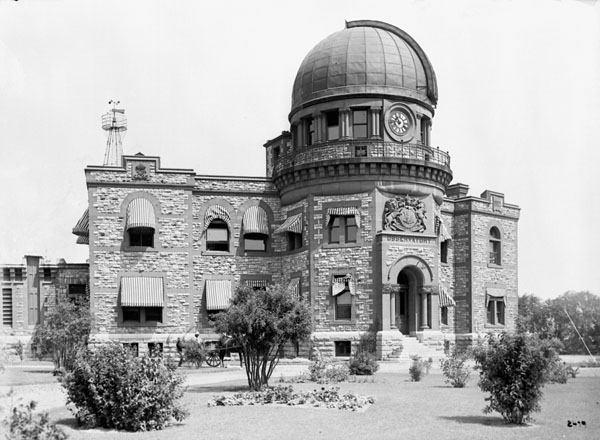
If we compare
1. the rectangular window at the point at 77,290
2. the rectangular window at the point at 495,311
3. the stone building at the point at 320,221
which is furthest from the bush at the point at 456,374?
the rectangular window at the point at 77,290

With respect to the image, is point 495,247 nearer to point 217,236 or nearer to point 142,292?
point 217,236

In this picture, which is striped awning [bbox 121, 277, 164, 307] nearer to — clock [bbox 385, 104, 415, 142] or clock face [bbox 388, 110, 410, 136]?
clock [bbox 385, 104, 415, 142]

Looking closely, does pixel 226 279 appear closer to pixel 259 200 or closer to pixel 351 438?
pixel 259 200

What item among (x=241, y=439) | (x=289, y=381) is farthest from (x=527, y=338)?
(x=289, y=381)

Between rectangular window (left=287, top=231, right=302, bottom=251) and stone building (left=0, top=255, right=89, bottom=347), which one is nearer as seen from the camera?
rectangular window (left=287, top=231, right=302, bottom=251)

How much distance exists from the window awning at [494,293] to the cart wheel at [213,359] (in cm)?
2044

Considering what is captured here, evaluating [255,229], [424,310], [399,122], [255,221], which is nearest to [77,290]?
[255,229]

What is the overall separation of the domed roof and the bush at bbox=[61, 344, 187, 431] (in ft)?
95.9

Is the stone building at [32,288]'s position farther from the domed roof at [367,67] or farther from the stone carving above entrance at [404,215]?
the stone carving above entrance at [404,215]

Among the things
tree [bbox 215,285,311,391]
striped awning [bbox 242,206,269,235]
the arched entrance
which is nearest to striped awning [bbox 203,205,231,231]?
striped awning [bbox 242,206,269,235]

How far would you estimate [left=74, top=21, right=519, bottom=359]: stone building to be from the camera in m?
45.1

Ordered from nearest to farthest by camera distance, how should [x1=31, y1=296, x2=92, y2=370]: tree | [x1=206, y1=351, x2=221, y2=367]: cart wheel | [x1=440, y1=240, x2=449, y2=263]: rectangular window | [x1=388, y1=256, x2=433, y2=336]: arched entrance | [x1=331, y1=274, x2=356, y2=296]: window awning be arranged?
[x1=31, y1=296, x2=92, y2=370]: tree < [x1=206, y1=351, x2=221, y2=367]: cart wheel < [x1=388, y1=256, x2=433, y2=336]: arched entrance < [x1=331, y1=274, x2=356, y2=296]: window awning < [x1=440, y1=240, x2=449, y2=263]: rectangular window

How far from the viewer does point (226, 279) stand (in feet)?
159

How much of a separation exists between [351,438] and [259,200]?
108ft
